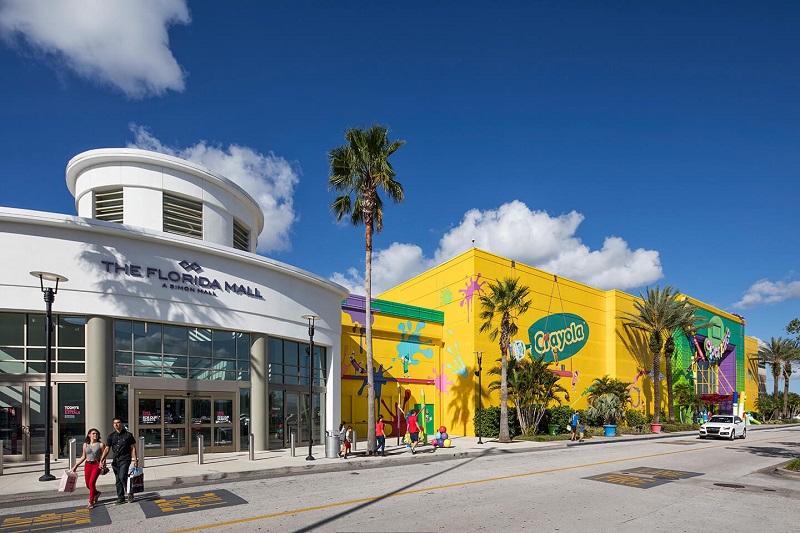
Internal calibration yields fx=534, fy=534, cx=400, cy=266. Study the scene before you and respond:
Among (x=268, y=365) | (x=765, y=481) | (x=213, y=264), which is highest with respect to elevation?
(x=213, y=264)

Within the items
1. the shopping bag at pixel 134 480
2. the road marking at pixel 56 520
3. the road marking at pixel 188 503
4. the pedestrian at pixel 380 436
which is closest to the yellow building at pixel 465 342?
the pedestrian at pixel 380 436

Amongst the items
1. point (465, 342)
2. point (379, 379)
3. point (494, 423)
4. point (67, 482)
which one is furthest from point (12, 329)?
point (494, 423)

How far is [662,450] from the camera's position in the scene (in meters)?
25.9

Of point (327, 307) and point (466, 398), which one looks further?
point (466, 398)

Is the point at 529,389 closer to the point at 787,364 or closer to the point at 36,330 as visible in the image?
the point at 36,330

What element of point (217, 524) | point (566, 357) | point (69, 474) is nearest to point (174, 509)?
point (217, 524)

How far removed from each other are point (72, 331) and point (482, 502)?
1469 centimetres

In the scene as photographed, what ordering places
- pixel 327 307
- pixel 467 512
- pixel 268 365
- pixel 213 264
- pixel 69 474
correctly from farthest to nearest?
pixel 327 307 → pixel 268 365 → pixel 213 264 → pixel 69 474 → pixel 467 512

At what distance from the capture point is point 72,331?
59.4 feet

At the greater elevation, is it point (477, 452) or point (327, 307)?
point (327, 307)

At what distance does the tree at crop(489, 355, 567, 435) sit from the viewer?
102ft

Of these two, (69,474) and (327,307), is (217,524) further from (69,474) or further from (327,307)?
(327,307)

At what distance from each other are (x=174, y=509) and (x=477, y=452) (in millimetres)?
14891

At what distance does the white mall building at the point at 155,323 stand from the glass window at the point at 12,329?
33mm
